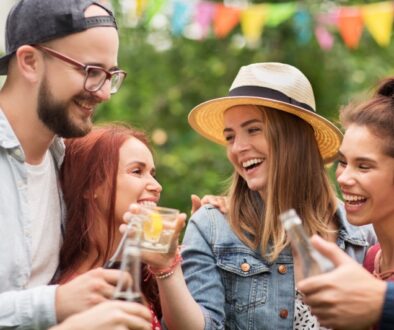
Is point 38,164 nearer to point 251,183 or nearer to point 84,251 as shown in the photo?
point 84,251

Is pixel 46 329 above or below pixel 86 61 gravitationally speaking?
below

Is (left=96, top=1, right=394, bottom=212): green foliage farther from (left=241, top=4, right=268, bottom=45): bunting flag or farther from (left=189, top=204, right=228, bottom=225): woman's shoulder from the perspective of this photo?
(left=189, top=204, right=228, bottom=225): woman's shoulder

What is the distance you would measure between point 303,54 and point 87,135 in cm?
647

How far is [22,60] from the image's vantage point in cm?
311

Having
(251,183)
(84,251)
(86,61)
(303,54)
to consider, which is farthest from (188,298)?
(303,54)

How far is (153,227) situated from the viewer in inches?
99.7

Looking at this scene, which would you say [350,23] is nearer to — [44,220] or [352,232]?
[352,232]

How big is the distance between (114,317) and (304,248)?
55 cm

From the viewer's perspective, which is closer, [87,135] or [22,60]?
[22,60]

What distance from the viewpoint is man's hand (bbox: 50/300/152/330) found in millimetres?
2293

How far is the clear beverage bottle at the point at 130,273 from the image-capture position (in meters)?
2.26

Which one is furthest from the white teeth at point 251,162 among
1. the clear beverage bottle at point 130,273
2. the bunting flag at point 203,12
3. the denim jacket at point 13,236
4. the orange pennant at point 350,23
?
the bunting flag at point 203,12

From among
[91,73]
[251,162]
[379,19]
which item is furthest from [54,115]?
[379,19]

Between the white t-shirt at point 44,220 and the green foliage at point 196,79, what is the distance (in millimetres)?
5664
